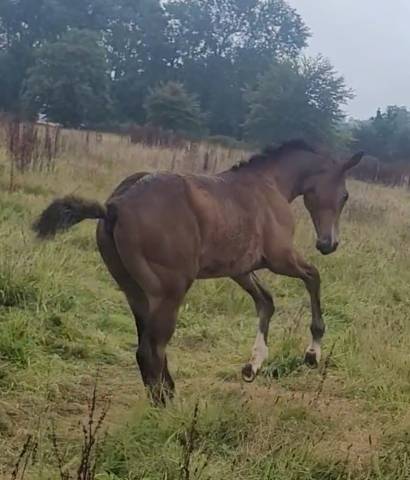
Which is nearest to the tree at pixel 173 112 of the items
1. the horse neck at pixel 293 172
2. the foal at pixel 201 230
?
the horse neck at pixel 293 172

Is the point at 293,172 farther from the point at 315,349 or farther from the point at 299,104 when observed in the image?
the point at 299,104

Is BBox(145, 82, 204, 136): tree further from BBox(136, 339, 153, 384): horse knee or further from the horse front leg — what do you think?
BBox(136, 339, 153, 384): horse knee

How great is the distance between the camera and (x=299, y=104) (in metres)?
34.0

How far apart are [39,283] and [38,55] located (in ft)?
119

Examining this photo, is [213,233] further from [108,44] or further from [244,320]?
[108,44]

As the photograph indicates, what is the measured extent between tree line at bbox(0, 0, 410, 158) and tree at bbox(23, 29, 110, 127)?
61 mm

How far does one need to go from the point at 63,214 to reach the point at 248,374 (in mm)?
1616

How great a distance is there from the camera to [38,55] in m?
38.8

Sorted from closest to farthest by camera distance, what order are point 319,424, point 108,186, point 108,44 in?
1. point 319,424
2. point 108,186
3. point 108,44

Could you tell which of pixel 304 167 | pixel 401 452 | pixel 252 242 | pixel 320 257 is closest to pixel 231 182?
pixel 252 242

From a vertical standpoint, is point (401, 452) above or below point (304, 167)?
below

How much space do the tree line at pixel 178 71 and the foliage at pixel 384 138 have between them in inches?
5.0

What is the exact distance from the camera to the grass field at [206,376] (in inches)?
117

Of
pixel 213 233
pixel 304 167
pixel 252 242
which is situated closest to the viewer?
pixel 213 233
